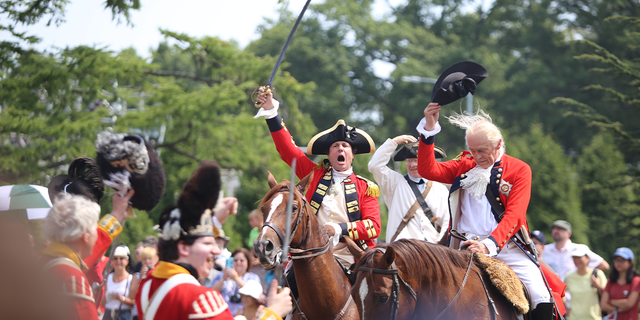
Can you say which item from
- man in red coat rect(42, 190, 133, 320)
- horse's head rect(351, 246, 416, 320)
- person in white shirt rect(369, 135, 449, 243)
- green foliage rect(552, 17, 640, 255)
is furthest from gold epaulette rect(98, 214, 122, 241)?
green foliage rect(552, 17, 640, 255)

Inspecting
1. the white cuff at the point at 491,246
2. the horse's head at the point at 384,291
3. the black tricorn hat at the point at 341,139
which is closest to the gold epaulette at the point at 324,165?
the black tricorn hat at the point at 341,139

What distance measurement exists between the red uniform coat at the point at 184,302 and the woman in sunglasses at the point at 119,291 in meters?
5.17

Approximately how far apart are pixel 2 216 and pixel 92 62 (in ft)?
31.7

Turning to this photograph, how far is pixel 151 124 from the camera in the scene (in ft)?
51.9

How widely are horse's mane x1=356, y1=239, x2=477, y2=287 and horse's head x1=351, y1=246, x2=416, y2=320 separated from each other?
0.07 m

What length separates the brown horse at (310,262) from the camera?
4832mm

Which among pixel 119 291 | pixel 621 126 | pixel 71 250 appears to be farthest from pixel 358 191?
pixel 621 126

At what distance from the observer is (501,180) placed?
506 cm

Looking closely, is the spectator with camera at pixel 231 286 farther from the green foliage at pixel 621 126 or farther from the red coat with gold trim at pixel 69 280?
the green foliage at pixel 621 126

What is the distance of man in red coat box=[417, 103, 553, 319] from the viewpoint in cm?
482

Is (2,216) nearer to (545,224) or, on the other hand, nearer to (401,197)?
(401,197)

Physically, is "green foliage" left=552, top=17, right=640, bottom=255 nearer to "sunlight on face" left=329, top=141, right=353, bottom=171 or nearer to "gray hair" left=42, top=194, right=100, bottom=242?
"sunlight on face" left=329, top=141, right=353, bottom=171

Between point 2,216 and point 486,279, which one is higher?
point 2,216

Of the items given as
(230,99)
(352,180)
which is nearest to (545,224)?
(230,99)
